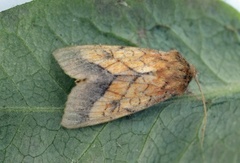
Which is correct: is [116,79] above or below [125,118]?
above

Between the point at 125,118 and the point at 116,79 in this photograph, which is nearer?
the point at 116,79

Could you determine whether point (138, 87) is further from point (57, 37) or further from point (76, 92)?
point (57, 37)

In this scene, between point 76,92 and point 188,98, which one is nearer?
point 76,92

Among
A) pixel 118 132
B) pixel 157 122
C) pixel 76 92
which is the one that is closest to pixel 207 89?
pixel 157 122
